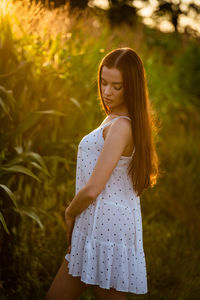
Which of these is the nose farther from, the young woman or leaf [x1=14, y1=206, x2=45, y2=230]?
leaf [x1=14, y1=206, x2=45, y2=230]

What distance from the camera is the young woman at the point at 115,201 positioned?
1.83m

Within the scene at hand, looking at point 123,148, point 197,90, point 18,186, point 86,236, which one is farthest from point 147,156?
point 197,90

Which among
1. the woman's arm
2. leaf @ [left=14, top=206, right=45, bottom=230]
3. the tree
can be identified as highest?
the tree

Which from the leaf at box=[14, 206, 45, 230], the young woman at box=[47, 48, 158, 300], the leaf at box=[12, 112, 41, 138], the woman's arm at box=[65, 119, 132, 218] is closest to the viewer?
the woman's arm at box=[65, 119, 132, 218]

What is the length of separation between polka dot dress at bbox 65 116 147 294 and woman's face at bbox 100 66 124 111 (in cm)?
11

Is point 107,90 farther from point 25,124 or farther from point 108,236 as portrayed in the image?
point 25,124

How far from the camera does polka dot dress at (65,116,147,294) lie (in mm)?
1828

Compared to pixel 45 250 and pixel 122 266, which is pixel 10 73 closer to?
pixel 45 250

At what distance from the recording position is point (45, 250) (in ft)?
9.52

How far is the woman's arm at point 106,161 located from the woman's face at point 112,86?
0.46 feet

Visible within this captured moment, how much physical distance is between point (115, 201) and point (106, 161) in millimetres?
260

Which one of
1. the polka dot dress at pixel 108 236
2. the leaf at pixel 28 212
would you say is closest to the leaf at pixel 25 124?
the leaf at pixel 28 212

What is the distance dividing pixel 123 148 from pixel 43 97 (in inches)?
64.0

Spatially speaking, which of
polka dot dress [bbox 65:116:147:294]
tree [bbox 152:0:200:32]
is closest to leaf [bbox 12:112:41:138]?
polka dot dress [bbox 65:116:147:294]
